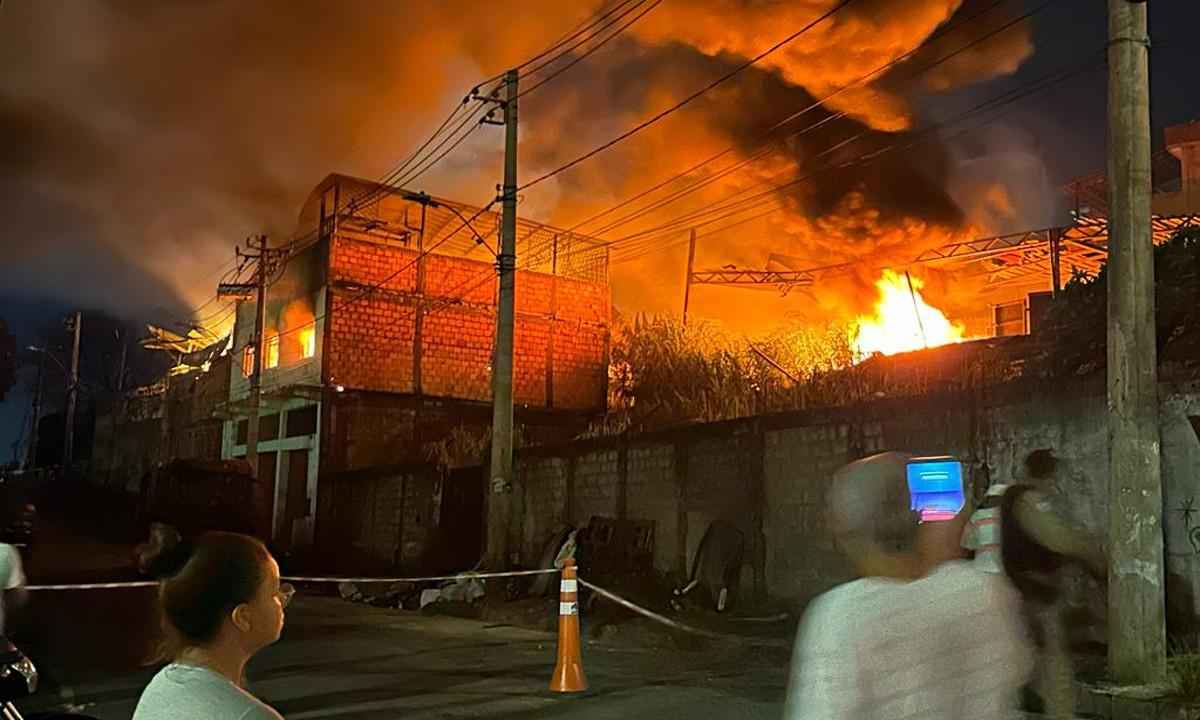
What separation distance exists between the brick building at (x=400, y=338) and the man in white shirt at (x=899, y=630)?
27.2 m

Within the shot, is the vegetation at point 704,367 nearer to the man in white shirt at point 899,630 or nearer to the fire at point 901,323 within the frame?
the fire at point 901,323

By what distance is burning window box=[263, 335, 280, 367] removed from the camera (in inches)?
1366

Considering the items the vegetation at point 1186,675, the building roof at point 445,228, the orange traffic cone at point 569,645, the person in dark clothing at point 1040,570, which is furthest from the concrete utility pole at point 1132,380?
the building roof at point 445,228

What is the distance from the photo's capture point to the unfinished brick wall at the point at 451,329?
3117cm

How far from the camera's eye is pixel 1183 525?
8.47m

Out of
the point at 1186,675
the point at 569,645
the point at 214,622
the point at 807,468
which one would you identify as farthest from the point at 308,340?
the point at 214,622

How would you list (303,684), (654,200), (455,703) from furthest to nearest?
(654,200), (303,684), (455,703)

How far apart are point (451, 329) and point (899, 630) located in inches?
1220

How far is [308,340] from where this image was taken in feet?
106

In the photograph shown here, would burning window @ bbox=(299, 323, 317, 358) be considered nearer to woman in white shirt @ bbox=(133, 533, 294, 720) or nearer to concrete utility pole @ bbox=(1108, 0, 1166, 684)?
concrete utility pole @ bbox=(1108, 0, 1166, 684)

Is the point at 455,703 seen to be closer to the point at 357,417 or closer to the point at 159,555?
the point at 159,555

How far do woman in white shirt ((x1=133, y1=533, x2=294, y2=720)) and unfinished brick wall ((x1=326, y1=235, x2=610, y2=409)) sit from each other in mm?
29188

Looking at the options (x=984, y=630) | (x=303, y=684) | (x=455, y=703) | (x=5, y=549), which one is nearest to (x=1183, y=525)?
(x=455, y=703)

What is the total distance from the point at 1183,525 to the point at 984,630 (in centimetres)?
711
